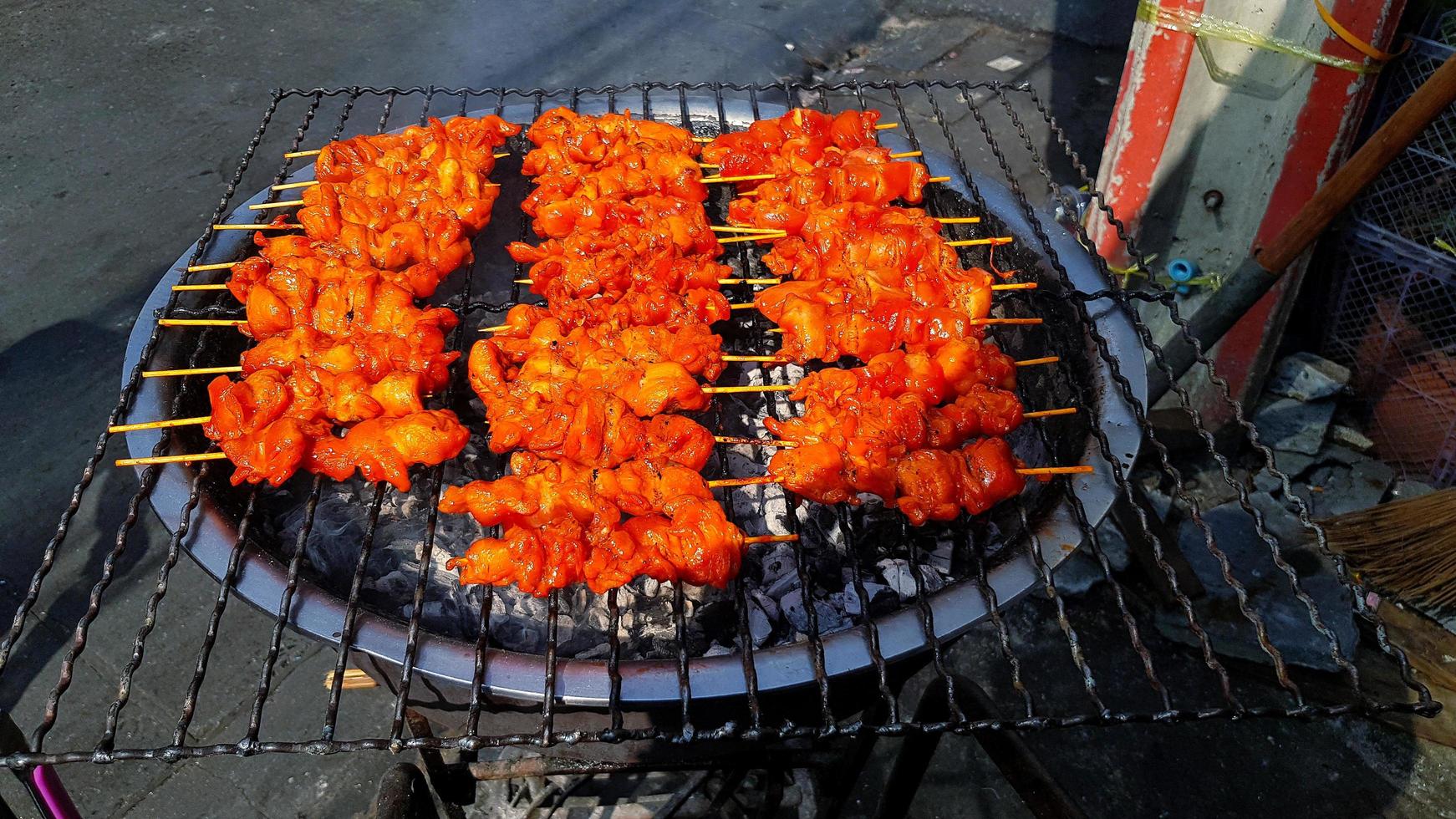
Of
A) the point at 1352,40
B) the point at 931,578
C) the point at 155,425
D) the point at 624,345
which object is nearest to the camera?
the point at 155,425

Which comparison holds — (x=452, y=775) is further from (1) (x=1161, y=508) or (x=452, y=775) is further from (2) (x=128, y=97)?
(2) (x=128, y=97)

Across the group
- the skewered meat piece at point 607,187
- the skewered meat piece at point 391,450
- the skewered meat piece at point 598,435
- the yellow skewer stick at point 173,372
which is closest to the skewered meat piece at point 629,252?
Answer: the skewered meat piece at point 607,187

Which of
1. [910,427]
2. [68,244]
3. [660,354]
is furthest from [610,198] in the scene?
[68,244]

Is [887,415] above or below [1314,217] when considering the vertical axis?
below

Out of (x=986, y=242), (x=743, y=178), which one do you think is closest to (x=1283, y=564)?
(x=986, y=242)

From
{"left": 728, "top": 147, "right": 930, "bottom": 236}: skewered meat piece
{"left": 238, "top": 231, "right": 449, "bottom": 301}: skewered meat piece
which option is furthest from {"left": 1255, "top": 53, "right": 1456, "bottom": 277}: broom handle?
{"left": 238, "top": 231, "right": 449, "bottom": 301}: skewered meat piece

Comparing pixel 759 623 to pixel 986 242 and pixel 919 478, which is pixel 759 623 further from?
pixel 986 242

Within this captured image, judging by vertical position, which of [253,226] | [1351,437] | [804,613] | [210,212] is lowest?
[1351,437]
